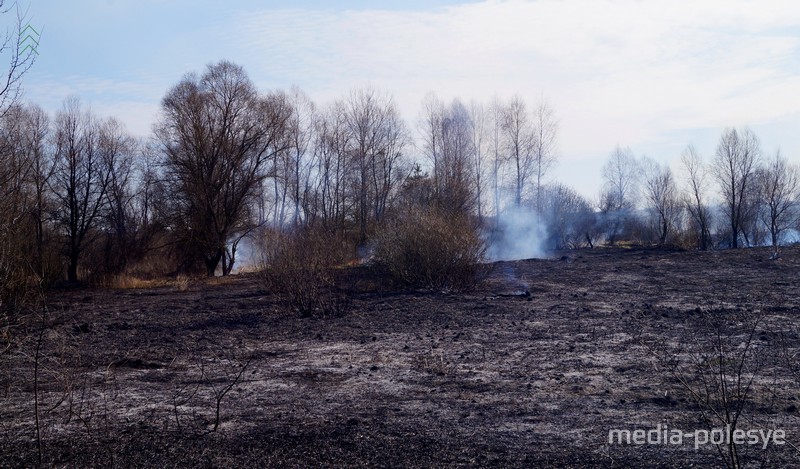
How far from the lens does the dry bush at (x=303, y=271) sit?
1423cm

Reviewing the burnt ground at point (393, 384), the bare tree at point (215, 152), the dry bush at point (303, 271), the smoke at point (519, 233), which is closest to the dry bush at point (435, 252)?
the burnt ground at point (393, 384)

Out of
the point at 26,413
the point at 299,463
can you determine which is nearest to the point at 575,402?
the point at 299,463

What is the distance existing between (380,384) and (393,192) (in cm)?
3208

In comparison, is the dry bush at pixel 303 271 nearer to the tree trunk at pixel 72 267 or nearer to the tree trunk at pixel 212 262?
the tree trunk at pixel 212 262

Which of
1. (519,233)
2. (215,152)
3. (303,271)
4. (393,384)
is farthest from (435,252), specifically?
(519,233)

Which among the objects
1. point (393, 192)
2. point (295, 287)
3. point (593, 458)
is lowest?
point (593, 458)

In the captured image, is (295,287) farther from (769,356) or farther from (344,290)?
(769,356)

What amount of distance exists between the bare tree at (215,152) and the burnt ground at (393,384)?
49.0 ft

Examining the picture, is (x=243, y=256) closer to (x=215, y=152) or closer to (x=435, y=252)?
(x=215, y=152)

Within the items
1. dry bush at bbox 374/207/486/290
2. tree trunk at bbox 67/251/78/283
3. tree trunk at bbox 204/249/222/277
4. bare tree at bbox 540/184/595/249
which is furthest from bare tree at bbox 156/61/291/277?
bare tree at bbox 540/184/595/249

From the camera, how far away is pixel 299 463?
16.9 feet

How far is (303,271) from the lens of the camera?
47.9 feet

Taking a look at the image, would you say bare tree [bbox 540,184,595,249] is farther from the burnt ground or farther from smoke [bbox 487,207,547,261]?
the burnt ground

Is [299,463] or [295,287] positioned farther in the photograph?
[295,287]
